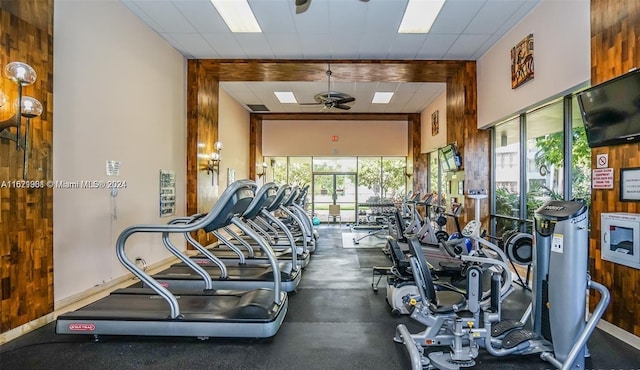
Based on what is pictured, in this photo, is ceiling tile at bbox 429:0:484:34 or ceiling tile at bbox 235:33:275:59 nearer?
ceiling tile at bbox 429:0:484:34

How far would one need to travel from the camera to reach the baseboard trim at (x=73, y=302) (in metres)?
3.09

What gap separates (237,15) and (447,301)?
15.6ft

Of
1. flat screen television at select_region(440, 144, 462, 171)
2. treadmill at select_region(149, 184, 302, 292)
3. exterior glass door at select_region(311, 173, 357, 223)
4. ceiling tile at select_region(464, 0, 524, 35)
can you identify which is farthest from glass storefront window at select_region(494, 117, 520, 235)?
exterior glass door at select_region(311, 173, 357, 223)

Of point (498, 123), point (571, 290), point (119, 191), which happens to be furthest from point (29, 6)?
point (498, 123)

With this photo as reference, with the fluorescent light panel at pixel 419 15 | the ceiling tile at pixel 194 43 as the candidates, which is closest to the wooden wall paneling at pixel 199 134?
the ceiling tile at pixel 194 43

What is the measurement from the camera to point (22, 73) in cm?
292

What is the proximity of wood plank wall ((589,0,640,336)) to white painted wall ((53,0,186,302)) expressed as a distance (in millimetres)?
5527

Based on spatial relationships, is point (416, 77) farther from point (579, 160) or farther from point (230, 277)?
point (230, 277)

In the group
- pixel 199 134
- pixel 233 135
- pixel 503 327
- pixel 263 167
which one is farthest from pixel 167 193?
pixel 263 167

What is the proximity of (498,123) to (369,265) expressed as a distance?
11.2 feet

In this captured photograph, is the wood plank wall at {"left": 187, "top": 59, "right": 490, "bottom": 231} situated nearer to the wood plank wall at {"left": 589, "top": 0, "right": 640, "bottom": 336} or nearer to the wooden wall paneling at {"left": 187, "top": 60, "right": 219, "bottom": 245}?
the wooden wall paneling at {"left": 187, "top": 60, "right": 219, "bottom": 245}

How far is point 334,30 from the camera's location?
553 centimetres

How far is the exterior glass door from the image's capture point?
42.1 feet

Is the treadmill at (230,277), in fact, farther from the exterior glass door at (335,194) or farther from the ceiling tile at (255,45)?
the exterior glass door at (335,194)
